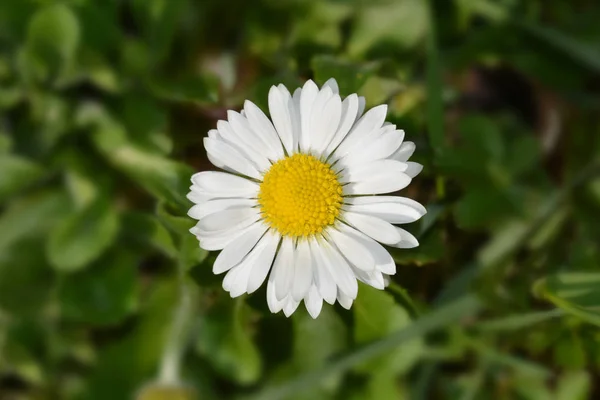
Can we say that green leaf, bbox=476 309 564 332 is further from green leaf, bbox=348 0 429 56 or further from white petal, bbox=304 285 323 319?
green leaf, bbox=348 0 429 56

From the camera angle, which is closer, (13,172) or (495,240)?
(13,172)

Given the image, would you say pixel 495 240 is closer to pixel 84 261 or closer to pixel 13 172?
pixel 84 261

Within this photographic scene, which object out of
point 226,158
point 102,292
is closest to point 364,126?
point 226,158

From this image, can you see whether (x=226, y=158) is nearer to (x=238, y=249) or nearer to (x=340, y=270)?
(x=238, y=249)

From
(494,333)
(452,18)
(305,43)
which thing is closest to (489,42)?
(452,18)

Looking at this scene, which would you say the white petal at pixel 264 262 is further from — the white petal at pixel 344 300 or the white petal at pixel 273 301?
the white petal at pixel 344 300
